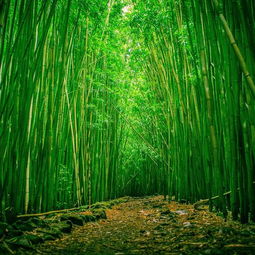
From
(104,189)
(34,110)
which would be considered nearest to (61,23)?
(34,110)

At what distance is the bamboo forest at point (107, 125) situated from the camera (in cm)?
135

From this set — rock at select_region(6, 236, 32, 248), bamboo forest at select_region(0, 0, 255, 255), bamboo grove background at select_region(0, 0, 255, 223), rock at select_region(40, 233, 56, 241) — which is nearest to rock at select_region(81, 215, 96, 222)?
bamboo forest at select_region(0, 0, 255, 255)

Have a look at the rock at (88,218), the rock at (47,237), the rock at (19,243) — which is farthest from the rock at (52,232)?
the rock at (88,218)

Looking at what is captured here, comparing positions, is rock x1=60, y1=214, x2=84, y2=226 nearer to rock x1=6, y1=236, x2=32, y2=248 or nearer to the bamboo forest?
the bamboo forest

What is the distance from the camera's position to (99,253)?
1213 mm

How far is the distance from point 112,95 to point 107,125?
1.80 feet

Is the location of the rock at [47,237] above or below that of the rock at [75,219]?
above

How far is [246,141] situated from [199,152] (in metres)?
1.44

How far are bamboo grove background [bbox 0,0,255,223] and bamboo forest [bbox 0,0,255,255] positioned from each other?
0.01 meters

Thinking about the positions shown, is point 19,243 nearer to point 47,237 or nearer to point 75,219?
point 47,237

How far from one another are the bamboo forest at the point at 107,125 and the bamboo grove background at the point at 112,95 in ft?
0.03

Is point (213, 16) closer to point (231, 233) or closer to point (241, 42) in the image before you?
point (241, 42)

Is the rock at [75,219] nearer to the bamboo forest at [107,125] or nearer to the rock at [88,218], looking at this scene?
the bamboo forest at [107,125]

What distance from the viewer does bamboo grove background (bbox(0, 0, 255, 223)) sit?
1.45m
